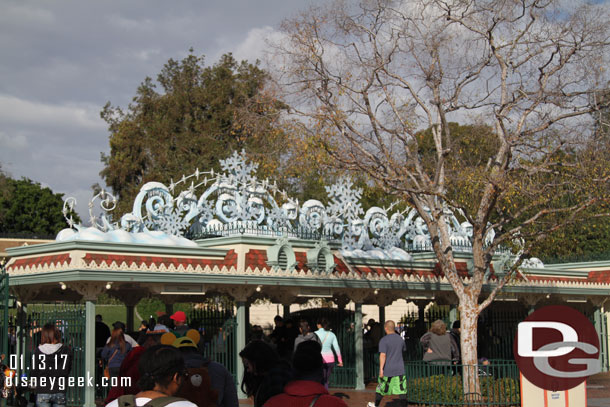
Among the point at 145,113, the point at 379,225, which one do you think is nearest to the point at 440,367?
the point at 379,225

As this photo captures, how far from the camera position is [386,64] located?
1727 centimetres

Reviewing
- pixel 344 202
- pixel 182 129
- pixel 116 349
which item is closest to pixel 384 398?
pixel 344 202

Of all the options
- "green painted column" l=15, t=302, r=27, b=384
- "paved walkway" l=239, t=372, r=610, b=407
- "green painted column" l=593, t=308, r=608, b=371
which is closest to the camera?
"green painted column" l=15, t=302, r=27, b=384

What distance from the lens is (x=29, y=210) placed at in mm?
49812

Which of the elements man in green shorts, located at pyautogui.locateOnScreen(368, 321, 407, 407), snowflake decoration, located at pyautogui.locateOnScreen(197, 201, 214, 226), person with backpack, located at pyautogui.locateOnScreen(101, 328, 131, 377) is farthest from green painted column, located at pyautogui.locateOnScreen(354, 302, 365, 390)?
person with backpack, located at pyautogui.locateOnScreen(101, 328, 131, 377)

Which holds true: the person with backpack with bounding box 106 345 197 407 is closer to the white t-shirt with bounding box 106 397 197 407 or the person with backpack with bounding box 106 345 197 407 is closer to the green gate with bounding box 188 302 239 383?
the white t-shirt with bounding box 106 397 197 407

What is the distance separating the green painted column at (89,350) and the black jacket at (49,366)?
18.6ft

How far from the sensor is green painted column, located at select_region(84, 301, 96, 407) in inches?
608

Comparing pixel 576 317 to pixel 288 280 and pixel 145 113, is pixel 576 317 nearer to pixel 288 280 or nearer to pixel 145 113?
pixel 288 280

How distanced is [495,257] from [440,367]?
8244 millimetres

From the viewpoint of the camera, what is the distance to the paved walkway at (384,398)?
17.1 m

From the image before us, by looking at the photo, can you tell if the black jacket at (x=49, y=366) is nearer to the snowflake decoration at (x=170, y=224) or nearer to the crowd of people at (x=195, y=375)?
the crowd of people at (x=195, y=375)

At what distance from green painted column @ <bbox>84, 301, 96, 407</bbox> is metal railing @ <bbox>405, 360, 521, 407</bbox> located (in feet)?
20.4

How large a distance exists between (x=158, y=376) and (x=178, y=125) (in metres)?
40.9
